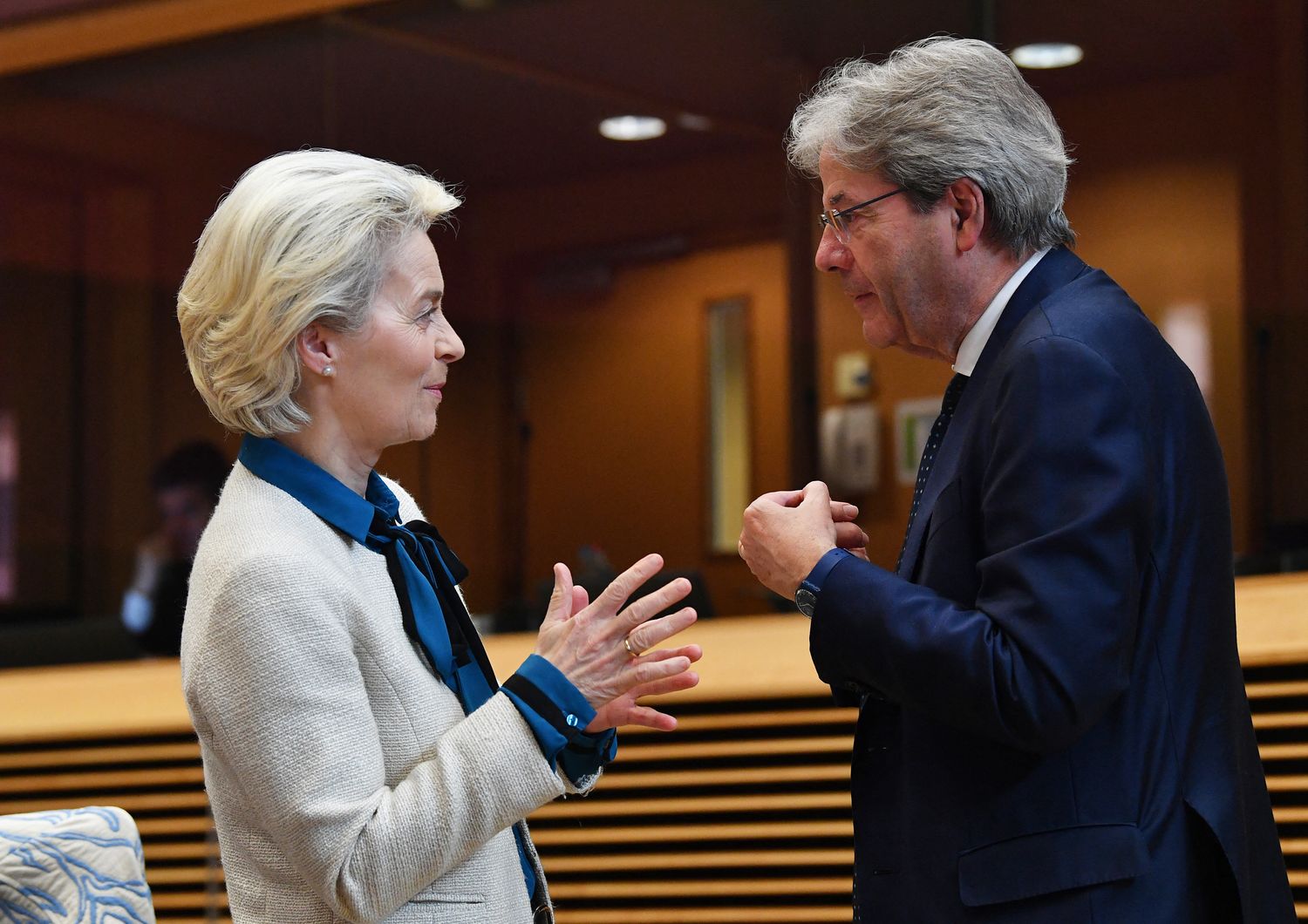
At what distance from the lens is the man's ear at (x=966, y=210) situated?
1661mm

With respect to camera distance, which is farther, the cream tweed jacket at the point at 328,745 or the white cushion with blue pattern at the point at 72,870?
the white cushion with blue pattern at the point at 72,870

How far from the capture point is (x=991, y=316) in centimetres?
169

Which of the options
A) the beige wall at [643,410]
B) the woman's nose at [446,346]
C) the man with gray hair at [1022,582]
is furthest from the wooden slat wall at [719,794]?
the woman's nose at [446,346]

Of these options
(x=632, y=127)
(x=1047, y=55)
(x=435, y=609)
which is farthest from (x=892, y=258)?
(x=632, y=127)

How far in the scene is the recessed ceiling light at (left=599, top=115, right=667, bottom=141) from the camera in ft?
14.2

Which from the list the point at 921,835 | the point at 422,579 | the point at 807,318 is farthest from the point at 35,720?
the point at 921,835

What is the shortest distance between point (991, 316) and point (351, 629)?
0.82m

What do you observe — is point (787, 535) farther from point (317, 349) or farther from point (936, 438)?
point (317, 349)

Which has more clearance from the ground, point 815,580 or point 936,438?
point 936,438

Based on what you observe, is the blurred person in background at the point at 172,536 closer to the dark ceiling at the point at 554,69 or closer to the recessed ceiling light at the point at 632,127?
the dark ceiling at the point at 554,69

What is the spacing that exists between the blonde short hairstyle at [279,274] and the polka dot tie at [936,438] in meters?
0.68

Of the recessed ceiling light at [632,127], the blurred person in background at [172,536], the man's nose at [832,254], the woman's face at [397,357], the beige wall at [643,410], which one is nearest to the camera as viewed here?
the woman's face at [397,357]

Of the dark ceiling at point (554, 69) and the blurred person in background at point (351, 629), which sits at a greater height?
the dark ceiling at point (554, 69)

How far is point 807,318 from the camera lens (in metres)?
4.12
